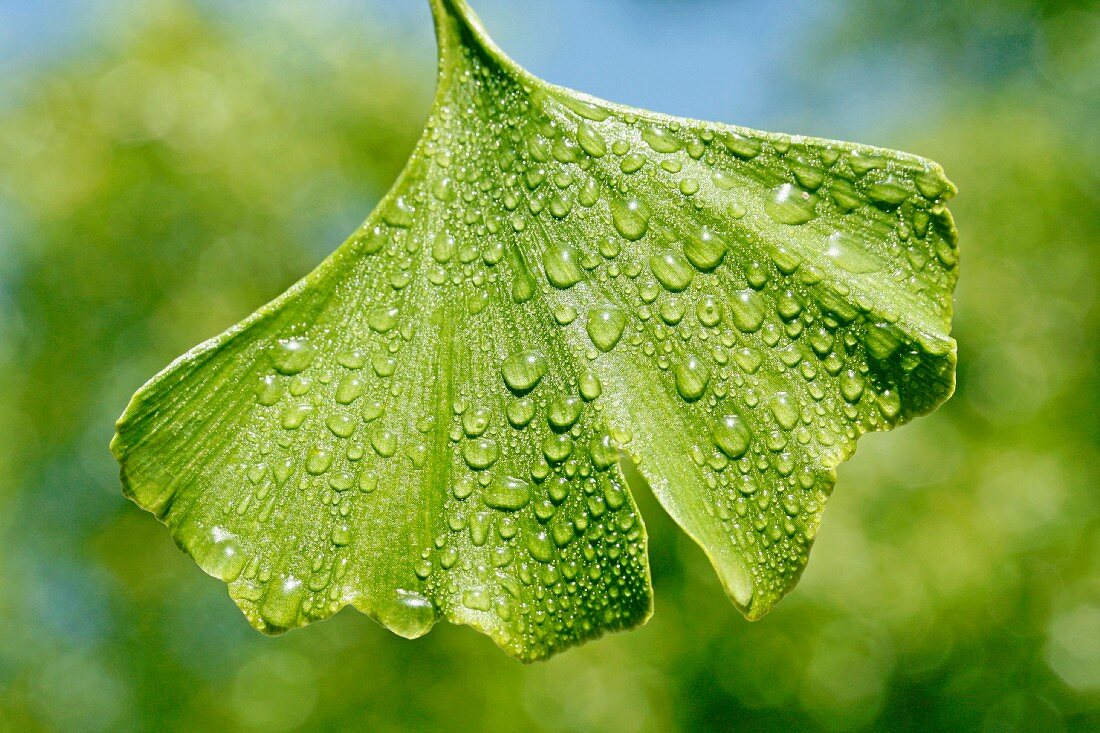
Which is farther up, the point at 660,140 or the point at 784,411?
the point at 660,140

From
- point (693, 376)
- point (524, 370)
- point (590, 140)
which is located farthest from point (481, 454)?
point (590, 140)

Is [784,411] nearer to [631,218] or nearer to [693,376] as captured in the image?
[693,376]

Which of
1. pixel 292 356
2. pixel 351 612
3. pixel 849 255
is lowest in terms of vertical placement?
pixel 351 612

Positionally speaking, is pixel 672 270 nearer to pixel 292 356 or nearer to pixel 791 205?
pixel 791 205

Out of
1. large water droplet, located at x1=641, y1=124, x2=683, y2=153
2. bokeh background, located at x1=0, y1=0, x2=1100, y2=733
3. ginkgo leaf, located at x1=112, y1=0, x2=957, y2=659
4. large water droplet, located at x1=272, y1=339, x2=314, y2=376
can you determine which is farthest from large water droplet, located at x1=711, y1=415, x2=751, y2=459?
bokeh background, located at x1=0, y1=0, x2=1100, y2=733

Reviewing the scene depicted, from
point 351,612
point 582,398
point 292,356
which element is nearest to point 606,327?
point 582,398

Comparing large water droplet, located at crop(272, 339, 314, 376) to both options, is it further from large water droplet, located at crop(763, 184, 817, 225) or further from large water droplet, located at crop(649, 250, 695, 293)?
large water droplet, located at crop(763, 184, 817, 225)

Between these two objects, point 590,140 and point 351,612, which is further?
point 351,612

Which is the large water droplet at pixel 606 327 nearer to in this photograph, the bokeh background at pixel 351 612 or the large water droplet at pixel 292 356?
the large water droplet at pixel 292 356

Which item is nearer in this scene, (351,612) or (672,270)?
(672,270)
